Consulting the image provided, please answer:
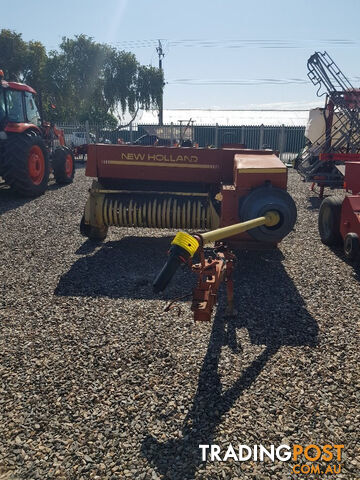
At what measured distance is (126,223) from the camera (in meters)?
6.79

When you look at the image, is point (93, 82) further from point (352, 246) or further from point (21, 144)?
point (352, 246)

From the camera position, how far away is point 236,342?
3.90 m

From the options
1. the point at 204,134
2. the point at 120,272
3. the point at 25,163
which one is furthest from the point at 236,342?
the point at 204,134

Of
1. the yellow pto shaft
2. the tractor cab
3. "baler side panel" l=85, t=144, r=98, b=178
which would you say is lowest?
the yellow pto shaft

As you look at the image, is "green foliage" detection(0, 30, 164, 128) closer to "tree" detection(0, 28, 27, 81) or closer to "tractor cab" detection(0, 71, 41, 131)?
"tree" detection(0, 28, 27, 81)

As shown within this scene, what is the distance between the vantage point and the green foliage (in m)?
36.2

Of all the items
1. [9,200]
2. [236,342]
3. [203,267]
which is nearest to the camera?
[203,267]

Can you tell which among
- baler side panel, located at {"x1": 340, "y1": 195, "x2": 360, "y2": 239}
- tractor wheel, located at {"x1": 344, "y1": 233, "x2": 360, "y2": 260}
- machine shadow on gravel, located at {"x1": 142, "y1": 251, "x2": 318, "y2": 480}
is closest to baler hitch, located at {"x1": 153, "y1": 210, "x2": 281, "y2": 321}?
machine shadow on gravel, located at {"x1": 142, "y1": 251, "x2": 318, "y2": 480}

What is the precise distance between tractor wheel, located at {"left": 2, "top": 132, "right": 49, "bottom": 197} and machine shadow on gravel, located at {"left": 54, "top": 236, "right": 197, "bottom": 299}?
4016 mm

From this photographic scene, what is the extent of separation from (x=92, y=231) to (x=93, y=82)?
34501 mm

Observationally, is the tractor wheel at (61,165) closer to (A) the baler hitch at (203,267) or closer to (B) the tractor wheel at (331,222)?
(B) the tractor wheel at (331,222)

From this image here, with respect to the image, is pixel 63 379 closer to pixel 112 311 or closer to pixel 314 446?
pixel 112 311

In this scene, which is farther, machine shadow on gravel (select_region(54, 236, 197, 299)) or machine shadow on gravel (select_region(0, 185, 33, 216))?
machine shadow on gravel (select_region(0, 185, 33, 216))

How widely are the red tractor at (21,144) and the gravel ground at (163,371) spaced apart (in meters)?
4.46
